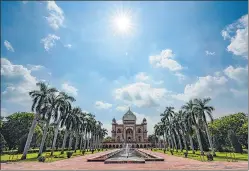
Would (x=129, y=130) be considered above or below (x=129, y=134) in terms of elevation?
above

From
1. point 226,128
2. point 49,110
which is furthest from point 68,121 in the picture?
point 226,128

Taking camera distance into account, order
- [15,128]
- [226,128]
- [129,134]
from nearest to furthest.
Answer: [15,128] → [226,128] → [129,134]

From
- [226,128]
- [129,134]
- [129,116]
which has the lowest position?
[226,128]

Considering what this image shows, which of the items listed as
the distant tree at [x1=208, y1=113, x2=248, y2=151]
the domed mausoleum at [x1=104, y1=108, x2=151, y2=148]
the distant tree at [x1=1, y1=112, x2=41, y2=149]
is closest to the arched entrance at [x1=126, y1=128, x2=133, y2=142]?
the domed mausoleum at [x1=104, y1=108, x2=151, y2=148]

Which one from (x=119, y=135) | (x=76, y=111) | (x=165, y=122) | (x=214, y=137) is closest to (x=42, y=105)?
(x=76, y=111)

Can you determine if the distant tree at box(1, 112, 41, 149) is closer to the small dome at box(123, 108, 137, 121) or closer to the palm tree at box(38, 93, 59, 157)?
the palm tree at box(38, 93, 59, 157)

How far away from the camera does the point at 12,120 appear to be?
161ft

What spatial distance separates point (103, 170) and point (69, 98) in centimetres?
2177

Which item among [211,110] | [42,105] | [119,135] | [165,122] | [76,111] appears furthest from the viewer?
[119,135]

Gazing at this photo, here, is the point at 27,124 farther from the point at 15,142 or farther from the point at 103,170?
the point at 103,170

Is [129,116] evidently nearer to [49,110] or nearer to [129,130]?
[129,130]

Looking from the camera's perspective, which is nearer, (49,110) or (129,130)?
(49,110)

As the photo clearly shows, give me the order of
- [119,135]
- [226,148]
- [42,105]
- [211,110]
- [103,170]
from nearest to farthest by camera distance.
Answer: [103,170]
[42,105]
[211,110]
[226,148]
[119,135]

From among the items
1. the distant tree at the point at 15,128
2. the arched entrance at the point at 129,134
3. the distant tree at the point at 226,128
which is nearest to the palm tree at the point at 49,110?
the distant tree at the point at 15,128
